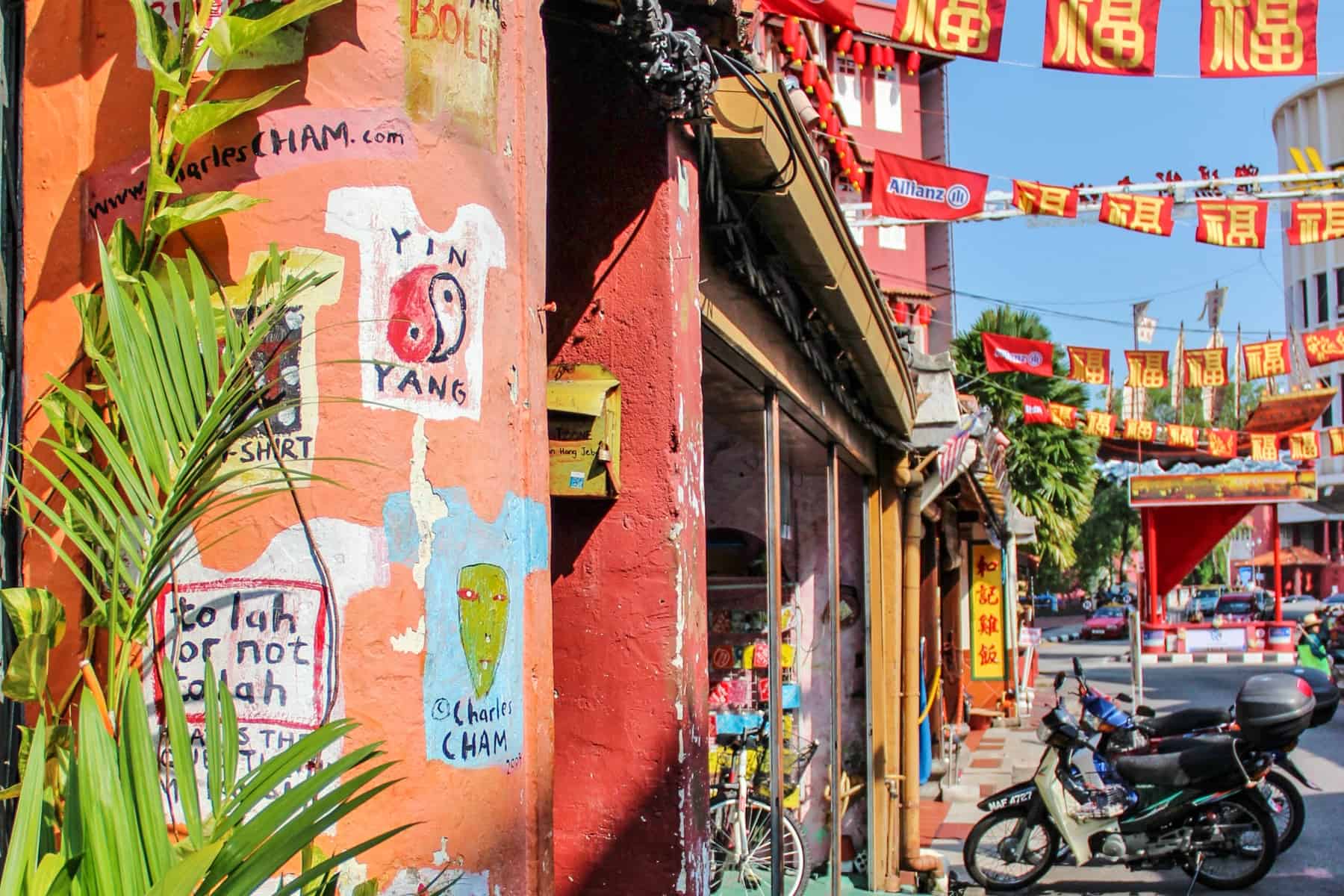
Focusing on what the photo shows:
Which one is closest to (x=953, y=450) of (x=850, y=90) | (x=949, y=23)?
(x=949, y=23)

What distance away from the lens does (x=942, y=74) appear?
3122 cm

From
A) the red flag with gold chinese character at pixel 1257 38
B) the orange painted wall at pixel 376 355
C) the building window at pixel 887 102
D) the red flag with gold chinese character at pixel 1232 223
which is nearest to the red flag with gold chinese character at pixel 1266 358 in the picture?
the building window at pixel 887 102

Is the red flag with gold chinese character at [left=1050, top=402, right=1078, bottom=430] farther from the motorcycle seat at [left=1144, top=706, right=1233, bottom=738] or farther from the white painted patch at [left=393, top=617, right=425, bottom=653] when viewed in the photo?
the white painted patch at [left=393, top=617, right=425, bottom=653]

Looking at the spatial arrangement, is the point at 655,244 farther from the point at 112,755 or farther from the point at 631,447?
the point at 112,755

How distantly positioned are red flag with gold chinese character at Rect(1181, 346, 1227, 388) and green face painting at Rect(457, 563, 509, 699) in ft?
74.0

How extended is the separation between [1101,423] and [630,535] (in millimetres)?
21930

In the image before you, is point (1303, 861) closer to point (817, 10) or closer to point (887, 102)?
point (817, 10)

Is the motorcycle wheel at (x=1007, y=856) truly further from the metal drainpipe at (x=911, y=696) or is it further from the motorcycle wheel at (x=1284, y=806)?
the motorcycle wheel at (x=1284, y=806)

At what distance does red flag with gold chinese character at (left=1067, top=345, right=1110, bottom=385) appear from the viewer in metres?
22.8

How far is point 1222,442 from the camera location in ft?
90.6

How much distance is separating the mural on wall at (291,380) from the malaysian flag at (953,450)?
22.9 feet

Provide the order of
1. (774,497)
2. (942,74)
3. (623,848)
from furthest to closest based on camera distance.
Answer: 1. (942,74)
2. (774,497)
3. (623,848)

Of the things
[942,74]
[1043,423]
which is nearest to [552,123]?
[1043,423]

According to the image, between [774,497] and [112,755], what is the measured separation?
11.7ft
